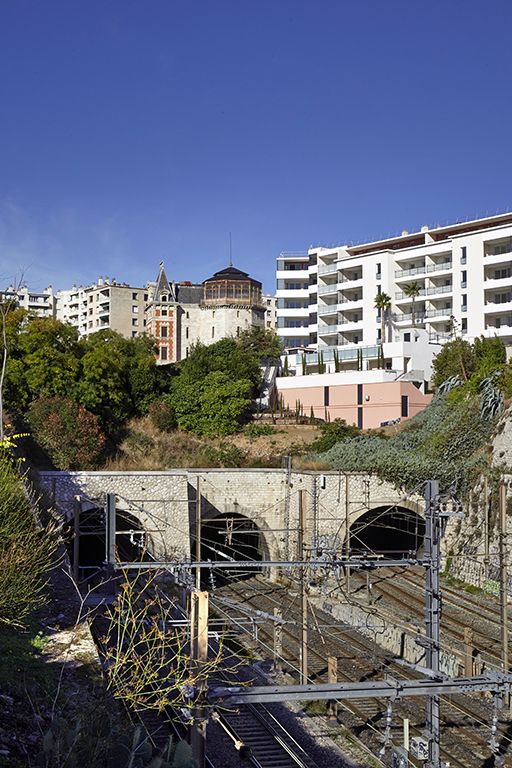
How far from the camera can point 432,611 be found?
800 centimetres

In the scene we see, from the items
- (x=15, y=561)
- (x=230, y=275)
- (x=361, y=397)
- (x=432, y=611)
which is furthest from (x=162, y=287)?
(x=432, y=611)

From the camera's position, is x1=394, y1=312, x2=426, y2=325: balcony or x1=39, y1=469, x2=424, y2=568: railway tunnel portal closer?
x1=39, y1=469, x2=424, y2=568: railway tunnel portal

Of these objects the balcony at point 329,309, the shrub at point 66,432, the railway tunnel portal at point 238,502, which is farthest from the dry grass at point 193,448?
the balcony at point 329,309

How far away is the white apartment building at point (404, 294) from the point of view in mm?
42688

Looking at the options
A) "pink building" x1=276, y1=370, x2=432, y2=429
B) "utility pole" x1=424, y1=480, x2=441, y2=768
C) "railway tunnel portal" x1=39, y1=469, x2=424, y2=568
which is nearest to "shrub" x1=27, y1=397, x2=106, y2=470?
"railway tunnel portal" x1=39, y1=469, x2=424, y2=568

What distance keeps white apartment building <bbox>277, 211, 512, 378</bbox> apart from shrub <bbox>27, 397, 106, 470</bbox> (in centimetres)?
2003

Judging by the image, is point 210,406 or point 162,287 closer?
point 210,406

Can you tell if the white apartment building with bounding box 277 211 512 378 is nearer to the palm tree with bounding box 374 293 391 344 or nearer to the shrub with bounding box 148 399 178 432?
the palm tree with bounding box 374 293 391 344

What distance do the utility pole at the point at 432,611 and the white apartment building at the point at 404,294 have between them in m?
33.4

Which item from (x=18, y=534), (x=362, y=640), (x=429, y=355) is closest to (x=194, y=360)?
(x=429, y=355)

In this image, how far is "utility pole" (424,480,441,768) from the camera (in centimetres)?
766

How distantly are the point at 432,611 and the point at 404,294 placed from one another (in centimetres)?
4174

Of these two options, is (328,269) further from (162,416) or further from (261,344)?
(162,416)

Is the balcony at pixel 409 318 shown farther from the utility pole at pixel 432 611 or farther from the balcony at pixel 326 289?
the utility pole at pixel 432 611
